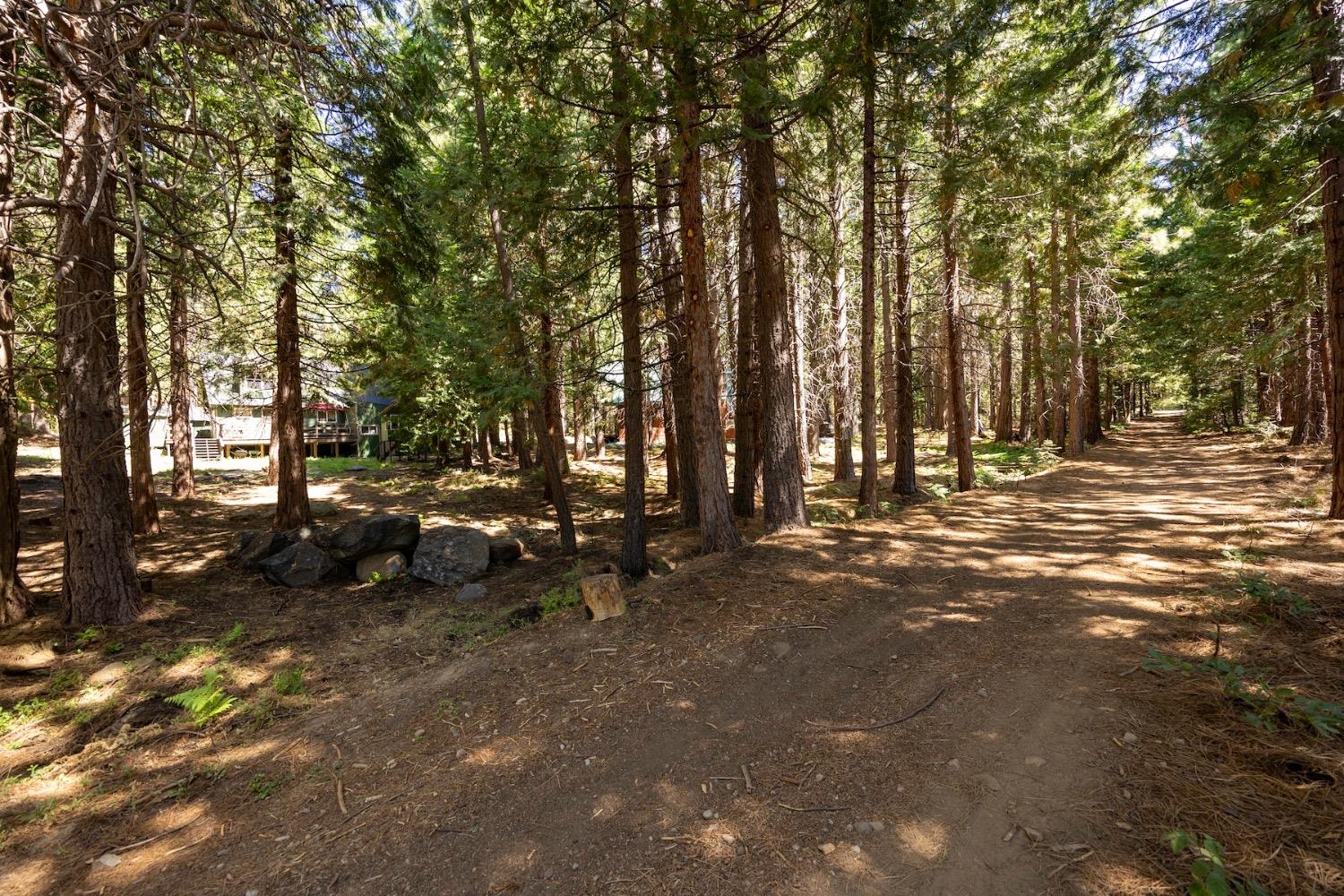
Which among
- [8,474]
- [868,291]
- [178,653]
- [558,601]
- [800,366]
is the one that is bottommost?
[178,653]

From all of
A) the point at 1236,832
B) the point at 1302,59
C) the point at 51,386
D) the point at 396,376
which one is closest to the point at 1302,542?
the point at 1302,59

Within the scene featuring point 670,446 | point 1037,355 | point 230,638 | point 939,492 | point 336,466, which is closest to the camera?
point 230,638

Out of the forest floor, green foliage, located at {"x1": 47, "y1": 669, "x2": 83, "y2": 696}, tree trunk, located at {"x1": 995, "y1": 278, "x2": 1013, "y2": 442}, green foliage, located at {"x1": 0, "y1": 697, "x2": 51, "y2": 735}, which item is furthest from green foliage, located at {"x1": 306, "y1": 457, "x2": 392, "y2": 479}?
tree trunk, located at {"x1": 995, "y1": 278, "x2": 1013, "y2": 442}

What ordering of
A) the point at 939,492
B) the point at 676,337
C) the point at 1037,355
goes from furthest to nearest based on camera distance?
1. the point at 1037,355
2. the point at 939,492
3. the point at 676,337

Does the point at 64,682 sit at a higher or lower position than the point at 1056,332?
lower

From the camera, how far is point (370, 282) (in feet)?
35.4

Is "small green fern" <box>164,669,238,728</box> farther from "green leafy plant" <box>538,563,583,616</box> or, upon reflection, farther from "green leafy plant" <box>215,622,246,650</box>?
"green leafy plant" <box>538,563,583,616</box>

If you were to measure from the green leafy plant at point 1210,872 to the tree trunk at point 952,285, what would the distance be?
9940 mm

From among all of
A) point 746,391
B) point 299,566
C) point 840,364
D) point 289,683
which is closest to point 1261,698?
point 289,683

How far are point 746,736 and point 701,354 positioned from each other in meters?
4.93

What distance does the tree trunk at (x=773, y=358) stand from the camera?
336 inches

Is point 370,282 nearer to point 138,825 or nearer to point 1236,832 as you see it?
point 138,825

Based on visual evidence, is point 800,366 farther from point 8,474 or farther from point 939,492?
point 8,474

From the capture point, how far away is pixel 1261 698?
3.49m
